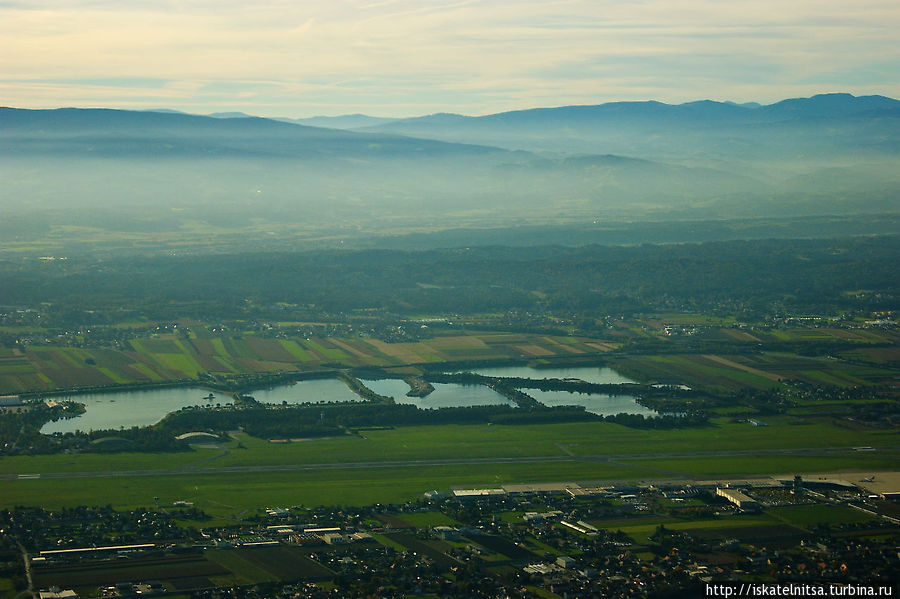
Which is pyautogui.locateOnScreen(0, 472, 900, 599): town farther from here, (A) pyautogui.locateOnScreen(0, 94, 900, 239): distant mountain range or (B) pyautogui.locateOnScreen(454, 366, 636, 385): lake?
(A) pyautogui.locateOnScreen(0, 94, 900, 239): distant mountain range

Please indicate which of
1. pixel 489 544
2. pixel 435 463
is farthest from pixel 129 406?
pixel 489 544

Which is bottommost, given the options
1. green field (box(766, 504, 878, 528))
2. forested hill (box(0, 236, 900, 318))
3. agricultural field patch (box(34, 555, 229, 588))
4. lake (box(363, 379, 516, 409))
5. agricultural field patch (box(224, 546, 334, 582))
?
agricultural field patch (box(34, 555, 229, 588))

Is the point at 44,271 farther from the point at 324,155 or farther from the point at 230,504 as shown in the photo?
the point at 324,155

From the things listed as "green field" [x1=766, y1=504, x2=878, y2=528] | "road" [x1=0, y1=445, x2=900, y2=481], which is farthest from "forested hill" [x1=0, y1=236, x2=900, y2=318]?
"green field" [x1=766, y1=504, x2=878, y2=528]

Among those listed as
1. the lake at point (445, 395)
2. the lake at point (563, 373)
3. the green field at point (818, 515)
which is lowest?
the lake at point (445, 395)

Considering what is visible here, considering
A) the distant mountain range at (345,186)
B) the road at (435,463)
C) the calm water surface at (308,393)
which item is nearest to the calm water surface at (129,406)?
the calm water surface at (308,393)

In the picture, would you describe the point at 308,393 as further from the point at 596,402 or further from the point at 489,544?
the point at 489,544

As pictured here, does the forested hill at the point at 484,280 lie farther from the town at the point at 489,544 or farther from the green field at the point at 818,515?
the green field at the point at 818,515

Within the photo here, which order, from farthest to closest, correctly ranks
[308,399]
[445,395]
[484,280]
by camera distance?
[484,280] → [445,395] → [308,399]

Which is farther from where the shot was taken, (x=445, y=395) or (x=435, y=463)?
(x=445, y=395)
